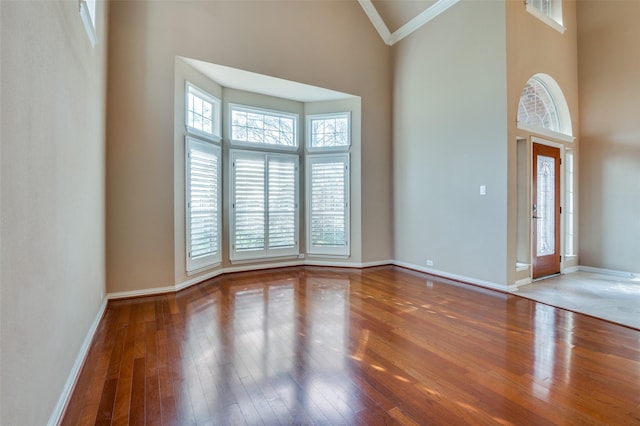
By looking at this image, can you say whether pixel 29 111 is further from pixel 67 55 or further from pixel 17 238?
pixel 67 55

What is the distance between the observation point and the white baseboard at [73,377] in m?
1.56

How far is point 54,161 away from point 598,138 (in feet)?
23.0

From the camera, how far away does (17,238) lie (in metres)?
1.18

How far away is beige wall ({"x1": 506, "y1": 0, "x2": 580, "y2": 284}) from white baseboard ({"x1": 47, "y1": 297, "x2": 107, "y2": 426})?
4.49m

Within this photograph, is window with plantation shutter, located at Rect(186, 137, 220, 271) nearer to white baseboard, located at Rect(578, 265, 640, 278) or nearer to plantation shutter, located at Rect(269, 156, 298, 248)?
plantation shutter, located at Rect(269, 156, 298, 248)

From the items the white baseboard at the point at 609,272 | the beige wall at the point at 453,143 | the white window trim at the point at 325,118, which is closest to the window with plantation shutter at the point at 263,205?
the white window trim at the point at 325,118

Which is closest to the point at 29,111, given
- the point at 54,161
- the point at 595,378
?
the point at 54,161

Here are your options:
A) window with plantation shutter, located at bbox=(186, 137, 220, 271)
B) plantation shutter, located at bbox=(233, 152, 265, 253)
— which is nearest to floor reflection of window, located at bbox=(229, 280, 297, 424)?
window with plantation shutter, located at bbox=(186, 137, 220, 271)

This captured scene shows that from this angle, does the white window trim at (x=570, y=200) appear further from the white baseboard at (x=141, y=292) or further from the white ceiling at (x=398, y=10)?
the white baseboard at (x=141, y=292)

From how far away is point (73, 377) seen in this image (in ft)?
6.28

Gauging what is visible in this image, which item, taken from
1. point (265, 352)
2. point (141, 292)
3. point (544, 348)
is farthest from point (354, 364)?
point (141, 292)

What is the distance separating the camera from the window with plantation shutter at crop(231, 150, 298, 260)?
4934mm

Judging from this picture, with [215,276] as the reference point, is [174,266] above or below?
above

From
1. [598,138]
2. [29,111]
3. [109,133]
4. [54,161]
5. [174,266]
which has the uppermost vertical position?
[598,138]
